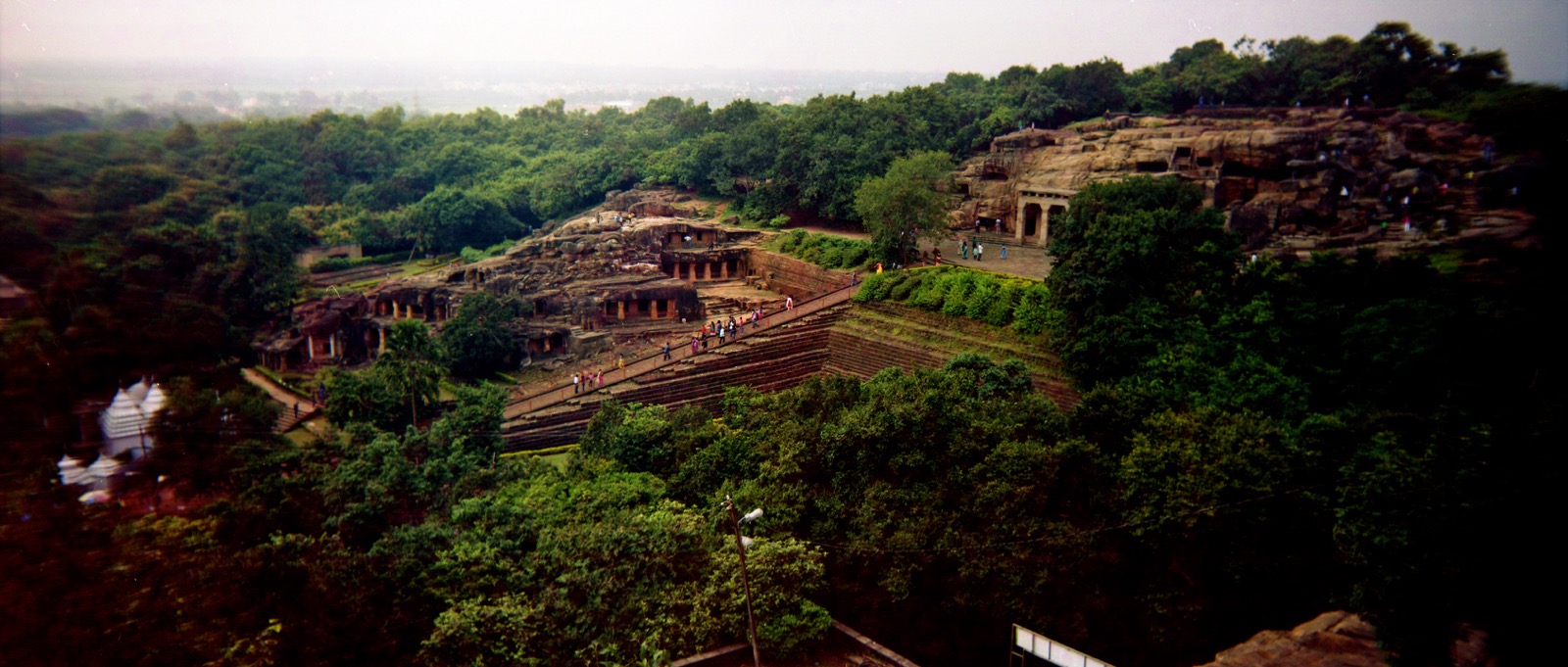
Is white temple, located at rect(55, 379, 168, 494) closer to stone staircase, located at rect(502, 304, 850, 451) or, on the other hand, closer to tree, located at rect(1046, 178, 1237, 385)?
stone staircase, located at rect(502, 304, 850, 451)

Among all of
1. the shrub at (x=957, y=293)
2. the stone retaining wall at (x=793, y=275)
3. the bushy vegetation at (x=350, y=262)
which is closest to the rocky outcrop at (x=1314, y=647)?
the shrub at (x=957, y=293)

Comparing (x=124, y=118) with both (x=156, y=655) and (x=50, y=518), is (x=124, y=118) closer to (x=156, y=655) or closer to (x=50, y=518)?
(x=50, y=518)

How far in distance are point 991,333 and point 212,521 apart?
1790 centimetres

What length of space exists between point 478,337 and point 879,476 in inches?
639

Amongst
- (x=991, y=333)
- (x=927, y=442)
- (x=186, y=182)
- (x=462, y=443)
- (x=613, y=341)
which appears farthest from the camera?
(x=613, y=341)

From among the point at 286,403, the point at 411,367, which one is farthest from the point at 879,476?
the point at 286,403

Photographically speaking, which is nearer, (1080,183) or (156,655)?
(156,655)

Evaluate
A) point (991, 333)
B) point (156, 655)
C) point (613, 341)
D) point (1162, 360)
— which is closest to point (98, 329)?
point (156, 655)

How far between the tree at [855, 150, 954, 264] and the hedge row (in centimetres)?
193

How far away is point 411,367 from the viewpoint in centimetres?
2295

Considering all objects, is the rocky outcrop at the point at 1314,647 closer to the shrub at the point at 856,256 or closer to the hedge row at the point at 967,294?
the hedge row at the point at 967,294

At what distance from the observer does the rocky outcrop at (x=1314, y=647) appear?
11258 mm

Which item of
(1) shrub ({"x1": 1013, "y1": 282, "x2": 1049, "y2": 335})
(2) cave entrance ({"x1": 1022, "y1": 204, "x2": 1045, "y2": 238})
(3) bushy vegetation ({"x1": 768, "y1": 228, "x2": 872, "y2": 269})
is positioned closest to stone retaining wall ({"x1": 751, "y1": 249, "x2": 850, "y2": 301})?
(3) bushy vegetation ({"x1": 768, "y1": 228, "x2": 872, "y2": 269})

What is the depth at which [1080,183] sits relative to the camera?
97.0 ft
